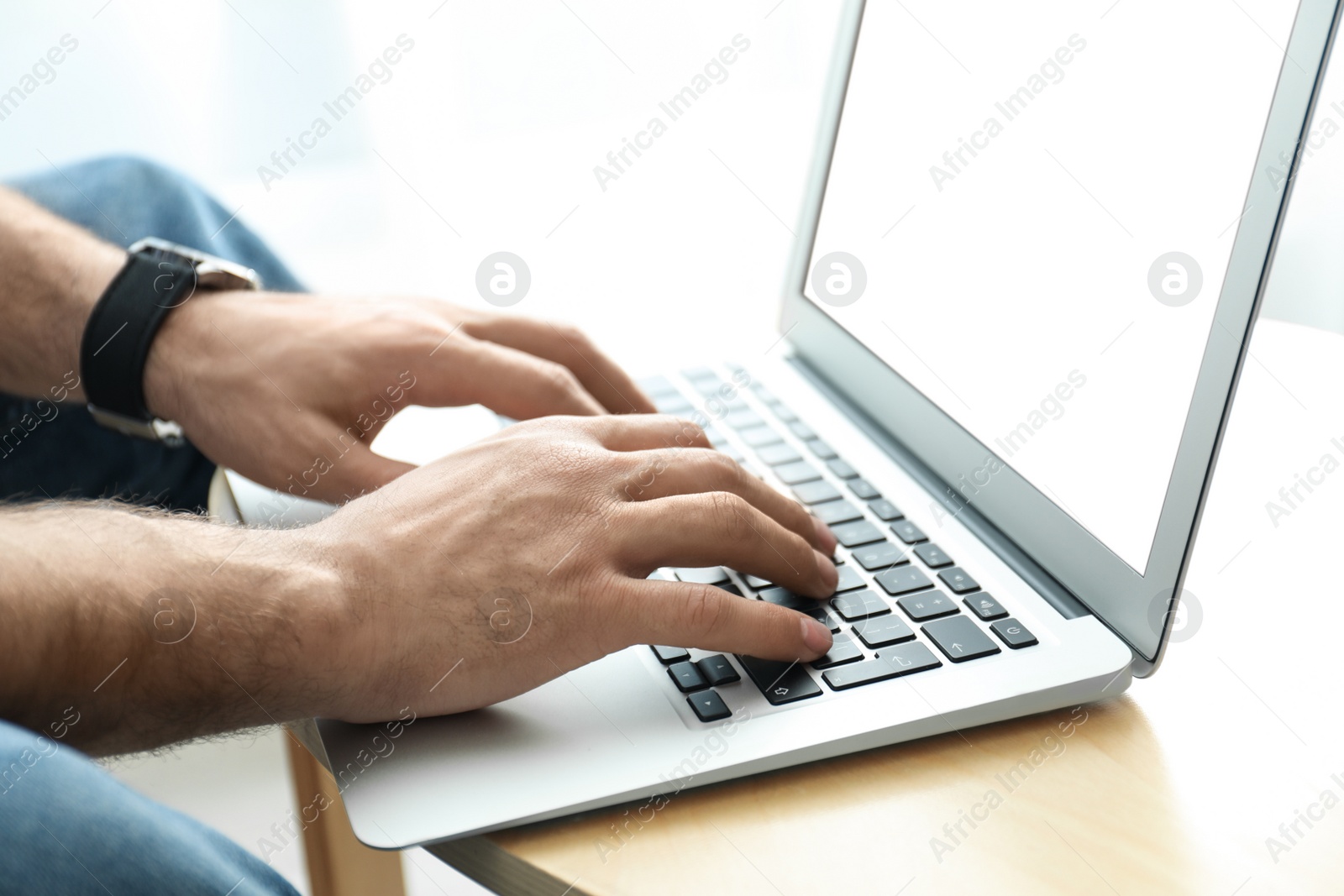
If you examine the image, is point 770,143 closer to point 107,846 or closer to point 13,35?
point 13,35

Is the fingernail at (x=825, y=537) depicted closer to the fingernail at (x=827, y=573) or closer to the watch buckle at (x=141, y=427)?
the fingernail at (x=827, y=573)

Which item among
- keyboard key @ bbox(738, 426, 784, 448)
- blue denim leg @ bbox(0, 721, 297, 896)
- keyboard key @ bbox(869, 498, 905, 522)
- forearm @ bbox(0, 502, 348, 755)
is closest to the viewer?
blue denim leg @ bbox(0, 721, 297, 896)

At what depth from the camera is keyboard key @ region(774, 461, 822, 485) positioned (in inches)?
29.0

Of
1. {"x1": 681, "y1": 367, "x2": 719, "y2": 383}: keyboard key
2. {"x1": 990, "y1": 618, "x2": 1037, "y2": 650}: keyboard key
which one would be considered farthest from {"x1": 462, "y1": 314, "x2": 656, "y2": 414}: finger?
{"x1": 990, "y1": 618, "x2": 1037, "y2": 650}: keyboard key

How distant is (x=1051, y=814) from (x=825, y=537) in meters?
0.22

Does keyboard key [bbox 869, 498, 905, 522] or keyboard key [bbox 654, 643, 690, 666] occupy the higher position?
keyboard key [bbox 869, 498, 905, 522]

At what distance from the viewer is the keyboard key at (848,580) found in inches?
23.7

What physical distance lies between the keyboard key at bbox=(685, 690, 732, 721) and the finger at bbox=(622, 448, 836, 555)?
13 cm

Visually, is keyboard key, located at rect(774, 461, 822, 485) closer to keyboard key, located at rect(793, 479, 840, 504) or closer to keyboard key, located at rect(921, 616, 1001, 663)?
keyboard key, located at rect(793, 479, 840, 504)

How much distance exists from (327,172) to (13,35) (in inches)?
19.5

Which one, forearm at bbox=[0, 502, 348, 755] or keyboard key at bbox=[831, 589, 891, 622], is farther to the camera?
keyboard key at bbox=[831, 589, 891, 622]

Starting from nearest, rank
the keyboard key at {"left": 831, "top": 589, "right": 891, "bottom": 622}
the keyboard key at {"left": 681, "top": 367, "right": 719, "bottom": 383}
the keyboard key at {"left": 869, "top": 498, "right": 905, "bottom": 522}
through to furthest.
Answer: the keyboard key at {"left": 831, "top": 589, "right": 891, "bottom": 622} < the keyboard key at {"left": 869, "top": 498, "right": 905, "bottom": 522} < the keyboard key at {"left": 681, "top": 367, "right": 719, "bottom": 383}

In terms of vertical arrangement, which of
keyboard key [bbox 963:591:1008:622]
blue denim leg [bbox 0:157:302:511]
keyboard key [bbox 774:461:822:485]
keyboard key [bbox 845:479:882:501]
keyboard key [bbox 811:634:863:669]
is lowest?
blue denim leg [bbox 0:157:302:511]

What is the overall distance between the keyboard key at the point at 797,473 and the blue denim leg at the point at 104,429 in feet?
1.57
